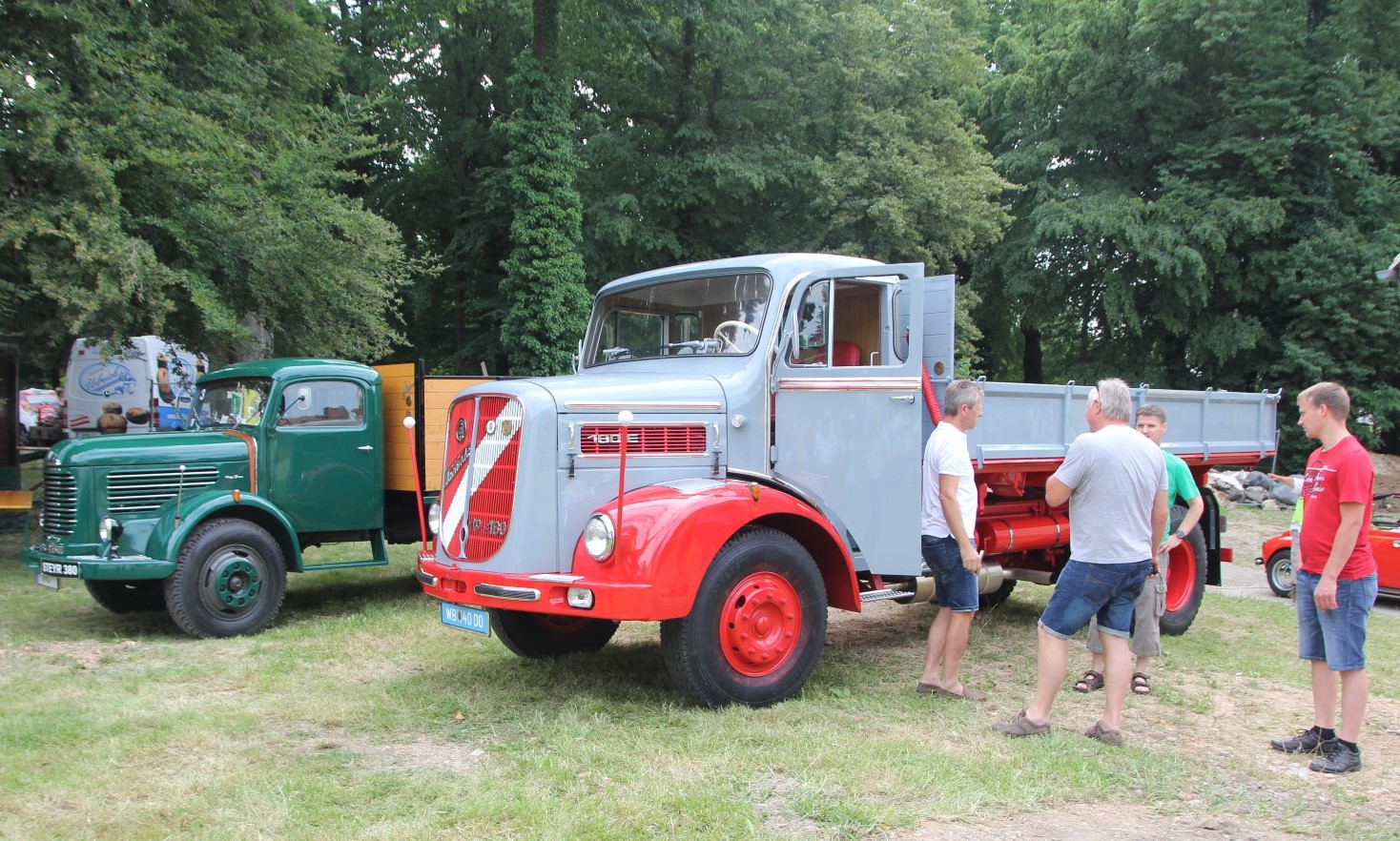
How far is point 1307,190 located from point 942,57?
8851 mm

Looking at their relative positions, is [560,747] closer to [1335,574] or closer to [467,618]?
[467,618]

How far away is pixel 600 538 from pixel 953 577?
2.06m

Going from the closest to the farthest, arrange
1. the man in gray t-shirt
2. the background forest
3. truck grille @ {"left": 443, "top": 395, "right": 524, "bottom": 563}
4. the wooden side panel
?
the man in gray t-shirt → truck grille @ {"left": 443, "top": 395, "right": 524, "bottom": 563} → the wooden side panel → the background forest

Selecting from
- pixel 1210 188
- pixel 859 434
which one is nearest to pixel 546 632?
pixel 859 434

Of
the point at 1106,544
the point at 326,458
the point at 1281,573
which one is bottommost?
the point at 1281,573

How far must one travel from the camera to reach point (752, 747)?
479 centimetres

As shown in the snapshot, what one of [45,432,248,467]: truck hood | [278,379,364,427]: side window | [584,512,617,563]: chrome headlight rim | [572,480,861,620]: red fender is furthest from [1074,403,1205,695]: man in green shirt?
[45,432,248,467]: truck hood

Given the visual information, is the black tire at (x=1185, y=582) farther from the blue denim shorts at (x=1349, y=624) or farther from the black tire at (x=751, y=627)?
the black tire at (x=751, y=627)

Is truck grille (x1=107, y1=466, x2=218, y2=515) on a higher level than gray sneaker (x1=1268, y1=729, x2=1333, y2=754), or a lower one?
higher

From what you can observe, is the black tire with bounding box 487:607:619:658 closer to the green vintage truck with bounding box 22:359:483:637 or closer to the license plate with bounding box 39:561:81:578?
the green vintage truck with bounding box 22:359:483:637

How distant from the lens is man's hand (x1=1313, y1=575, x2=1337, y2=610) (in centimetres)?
471

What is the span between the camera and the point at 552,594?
16.7 ft

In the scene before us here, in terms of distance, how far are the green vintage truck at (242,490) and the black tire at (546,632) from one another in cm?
143

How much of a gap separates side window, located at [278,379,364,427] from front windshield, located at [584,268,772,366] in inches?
106
